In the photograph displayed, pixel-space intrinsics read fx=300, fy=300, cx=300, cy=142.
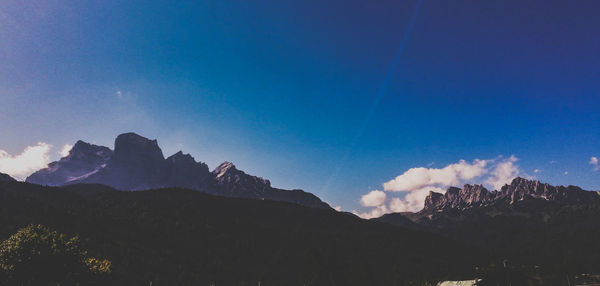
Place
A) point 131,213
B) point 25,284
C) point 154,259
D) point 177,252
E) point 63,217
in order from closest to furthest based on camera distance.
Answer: point 25,284
point 154,259
point 63,217
point 177,252
point 131,213

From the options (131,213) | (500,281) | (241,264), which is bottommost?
(241,264)

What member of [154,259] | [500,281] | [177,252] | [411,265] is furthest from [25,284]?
[411,265]

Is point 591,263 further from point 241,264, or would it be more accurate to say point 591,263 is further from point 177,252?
point 177,252

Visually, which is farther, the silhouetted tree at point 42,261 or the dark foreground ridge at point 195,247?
the dark foreground ridge at point 195,247

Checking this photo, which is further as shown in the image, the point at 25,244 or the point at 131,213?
the point at 131,213

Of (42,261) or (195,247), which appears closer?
(42,261)

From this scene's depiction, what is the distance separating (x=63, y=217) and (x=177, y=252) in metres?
49.3

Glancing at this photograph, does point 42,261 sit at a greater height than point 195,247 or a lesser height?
lesser

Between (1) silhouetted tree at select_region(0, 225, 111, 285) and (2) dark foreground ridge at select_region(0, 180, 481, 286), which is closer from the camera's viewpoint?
(1) silhouetted tree at select_region(0, 225, 111, 285)

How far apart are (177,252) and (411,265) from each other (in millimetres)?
121984

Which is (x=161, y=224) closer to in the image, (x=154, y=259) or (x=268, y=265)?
(x=154, y=259)

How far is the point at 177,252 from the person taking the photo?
13838 cm

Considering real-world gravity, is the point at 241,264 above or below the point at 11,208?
below

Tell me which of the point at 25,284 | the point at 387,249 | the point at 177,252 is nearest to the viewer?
the point at 25,284
